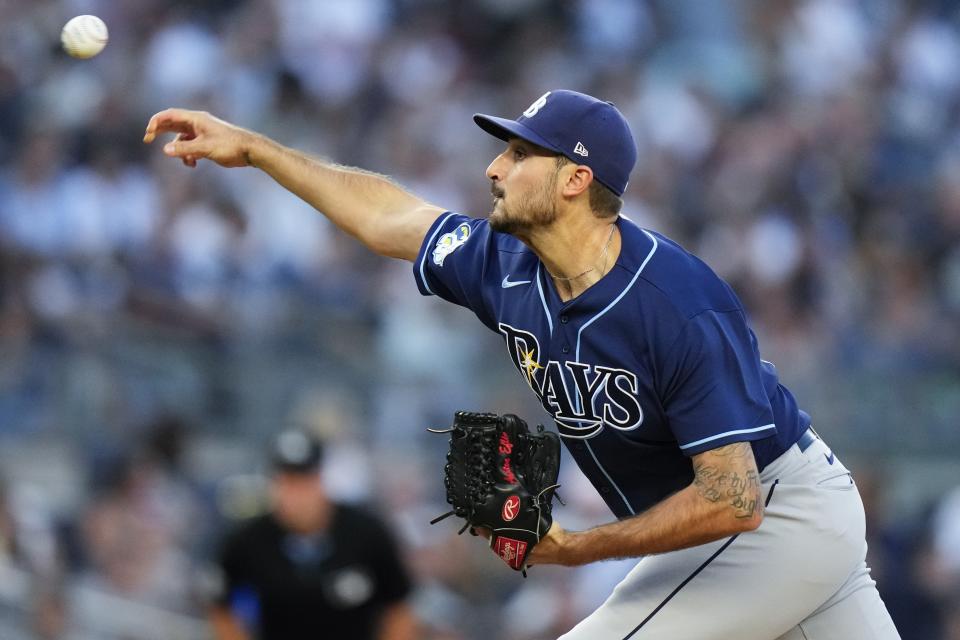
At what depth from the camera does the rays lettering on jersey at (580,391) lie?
4215 mm

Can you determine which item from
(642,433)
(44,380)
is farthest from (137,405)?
(642,433)

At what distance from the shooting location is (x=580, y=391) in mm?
4297

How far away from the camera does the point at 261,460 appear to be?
9.06 m

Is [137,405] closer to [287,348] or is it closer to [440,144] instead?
[287,348]

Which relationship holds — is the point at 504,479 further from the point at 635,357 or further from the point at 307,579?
the point at 307,579

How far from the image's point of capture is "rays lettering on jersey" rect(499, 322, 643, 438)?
421 cm

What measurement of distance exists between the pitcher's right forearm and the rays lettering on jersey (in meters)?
0.56

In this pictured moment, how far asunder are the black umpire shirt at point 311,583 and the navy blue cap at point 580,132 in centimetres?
282

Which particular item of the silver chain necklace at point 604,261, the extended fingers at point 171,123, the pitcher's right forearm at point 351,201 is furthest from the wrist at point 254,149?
the silver chain necklace at point 604,261

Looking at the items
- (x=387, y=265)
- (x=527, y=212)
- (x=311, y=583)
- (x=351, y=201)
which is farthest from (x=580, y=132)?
(x=387, y=265)

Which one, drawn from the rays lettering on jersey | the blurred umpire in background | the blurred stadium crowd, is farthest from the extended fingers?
the blurred stadium crowd

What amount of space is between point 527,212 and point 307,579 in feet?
9.59

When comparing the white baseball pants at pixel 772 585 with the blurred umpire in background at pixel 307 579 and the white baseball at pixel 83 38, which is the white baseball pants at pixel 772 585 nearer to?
the blurred umpire in background at pixel 307 579

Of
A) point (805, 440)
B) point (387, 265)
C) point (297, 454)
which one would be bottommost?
point (805, 440)
